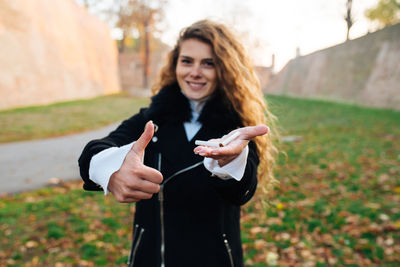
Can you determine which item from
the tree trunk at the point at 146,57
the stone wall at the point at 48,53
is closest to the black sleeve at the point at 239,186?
the stone wall at the point at 48,53

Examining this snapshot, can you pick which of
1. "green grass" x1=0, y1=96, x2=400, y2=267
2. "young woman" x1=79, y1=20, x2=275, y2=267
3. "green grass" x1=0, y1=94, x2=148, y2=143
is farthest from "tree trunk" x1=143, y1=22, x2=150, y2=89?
"young woman" x1=79, y1=20, x2=275, y2=267

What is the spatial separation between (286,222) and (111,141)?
295cm

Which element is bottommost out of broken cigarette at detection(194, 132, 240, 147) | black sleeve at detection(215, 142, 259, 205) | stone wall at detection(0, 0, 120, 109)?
black sleeve at detection(215, 142, 259, 205)

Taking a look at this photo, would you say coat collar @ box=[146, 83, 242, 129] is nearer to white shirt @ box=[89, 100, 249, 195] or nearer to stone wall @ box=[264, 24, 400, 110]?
white shirt @ box=[89, 100, 249, 195]

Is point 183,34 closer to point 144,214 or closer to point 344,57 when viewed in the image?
point 144,214

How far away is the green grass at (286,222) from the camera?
10.6ft

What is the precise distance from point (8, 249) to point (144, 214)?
2645 mm

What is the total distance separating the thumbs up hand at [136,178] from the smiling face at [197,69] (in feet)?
2.99

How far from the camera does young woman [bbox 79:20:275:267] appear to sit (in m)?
1.19

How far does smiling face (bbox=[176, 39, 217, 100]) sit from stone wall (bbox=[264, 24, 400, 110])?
1347 cm

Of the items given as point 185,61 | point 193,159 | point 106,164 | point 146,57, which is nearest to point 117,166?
point 106,164

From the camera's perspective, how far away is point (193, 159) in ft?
5.87

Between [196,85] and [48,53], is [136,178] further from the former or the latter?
[48,53]

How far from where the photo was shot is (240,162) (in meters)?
1.29
